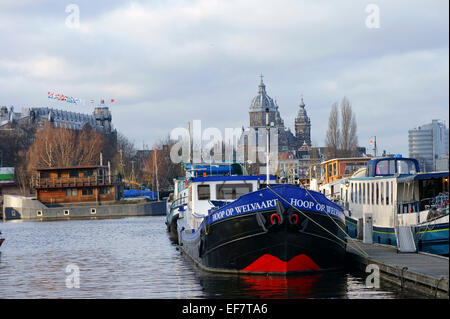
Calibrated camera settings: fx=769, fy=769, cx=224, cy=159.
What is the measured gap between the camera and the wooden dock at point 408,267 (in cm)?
2247

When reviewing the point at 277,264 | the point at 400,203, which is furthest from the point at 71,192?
the point at 277,264

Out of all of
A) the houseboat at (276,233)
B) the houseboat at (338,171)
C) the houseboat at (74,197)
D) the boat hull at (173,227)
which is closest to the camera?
the houseboat at (276,233)

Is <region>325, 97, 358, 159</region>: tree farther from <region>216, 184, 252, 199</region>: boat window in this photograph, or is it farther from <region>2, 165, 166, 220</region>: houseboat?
<region>216, 184, 252, 199</region>: boat window

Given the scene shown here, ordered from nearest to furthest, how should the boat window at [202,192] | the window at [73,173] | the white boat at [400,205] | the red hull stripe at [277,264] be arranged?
the red hull stripe at [277,264]
the white boat at [400,205]
the boat window at [202,192]
the window at [73,173]

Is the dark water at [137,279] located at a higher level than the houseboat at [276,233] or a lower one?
lower

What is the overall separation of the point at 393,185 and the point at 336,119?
71.3 meters

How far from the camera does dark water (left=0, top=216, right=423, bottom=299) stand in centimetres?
2552

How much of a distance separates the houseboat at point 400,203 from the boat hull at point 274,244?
3673 millimetres

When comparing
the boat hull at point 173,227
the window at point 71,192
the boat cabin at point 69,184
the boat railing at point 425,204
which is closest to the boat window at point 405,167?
the boat railing at point 425,204

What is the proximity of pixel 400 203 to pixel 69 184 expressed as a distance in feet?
231

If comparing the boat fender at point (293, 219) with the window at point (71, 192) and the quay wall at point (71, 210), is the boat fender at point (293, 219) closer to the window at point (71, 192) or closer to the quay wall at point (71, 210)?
the quay wall at point (71, 210)

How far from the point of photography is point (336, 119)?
106 m

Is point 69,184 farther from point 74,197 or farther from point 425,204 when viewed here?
point 425,204

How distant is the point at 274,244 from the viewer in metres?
27.2
